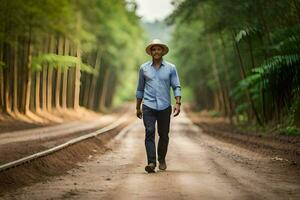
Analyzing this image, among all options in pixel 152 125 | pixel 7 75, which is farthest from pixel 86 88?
pixel 152 125

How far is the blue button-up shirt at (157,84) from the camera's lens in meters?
11.3

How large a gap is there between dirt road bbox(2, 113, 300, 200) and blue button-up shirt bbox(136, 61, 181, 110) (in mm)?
1247

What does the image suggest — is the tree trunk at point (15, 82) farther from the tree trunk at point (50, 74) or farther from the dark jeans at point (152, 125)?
the dark jeans at point (152, 125)

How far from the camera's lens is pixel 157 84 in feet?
37.1

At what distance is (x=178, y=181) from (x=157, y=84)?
2360mm

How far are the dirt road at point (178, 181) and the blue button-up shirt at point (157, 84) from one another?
49.1 inches

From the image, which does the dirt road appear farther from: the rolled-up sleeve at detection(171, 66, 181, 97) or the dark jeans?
the rolled-up sleeve at detection(171, 66, 181, 97)

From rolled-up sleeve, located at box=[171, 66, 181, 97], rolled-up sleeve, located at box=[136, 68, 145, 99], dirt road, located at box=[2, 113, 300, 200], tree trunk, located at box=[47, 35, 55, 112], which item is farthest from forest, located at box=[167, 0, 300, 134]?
tree trunk, located at box=[47, 35, 55, 112]

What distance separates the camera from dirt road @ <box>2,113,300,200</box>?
323 inches

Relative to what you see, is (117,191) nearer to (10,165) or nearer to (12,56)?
(10,165)

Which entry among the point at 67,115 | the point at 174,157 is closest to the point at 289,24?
the point at 174,157

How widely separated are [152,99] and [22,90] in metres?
28.2

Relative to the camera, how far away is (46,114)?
42781mm

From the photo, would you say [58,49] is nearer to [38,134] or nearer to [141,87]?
[38,134]
